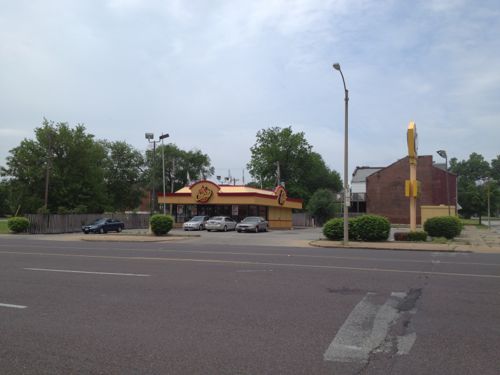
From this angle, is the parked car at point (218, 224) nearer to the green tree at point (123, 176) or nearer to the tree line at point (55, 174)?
the tree line at point (55, 174)

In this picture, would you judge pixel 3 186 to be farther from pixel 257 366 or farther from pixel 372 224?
pixel 257 366

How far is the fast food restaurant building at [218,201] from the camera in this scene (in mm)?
48375

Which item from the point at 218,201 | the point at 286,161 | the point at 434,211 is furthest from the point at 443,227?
the point at 286,161

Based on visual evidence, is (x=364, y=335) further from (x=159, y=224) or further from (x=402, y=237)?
(x=159, y=224)

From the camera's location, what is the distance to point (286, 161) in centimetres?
8781

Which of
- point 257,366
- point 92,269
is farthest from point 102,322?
point 92,269

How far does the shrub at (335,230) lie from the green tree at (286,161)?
190 feet

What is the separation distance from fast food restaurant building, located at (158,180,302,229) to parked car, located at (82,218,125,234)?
5.15 m

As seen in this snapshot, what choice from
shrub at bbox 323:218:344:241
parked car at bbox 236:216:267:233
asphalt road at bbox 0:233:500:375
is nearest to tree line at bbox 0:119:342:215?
parked car at bbox 236:216:267:233

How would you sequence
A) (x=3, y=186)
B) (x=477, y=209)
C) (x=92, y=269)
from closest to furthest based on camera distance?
(x=92, y=269), (x=3, y=186), (x=477, y=209)

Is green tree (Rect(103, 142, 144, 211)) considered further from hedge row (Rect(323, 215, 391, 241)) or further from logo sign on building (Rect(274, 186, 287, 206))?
hedge row (Rect(323, 215, 391, 241))

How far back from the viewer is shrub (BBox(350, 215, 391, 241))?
87.2 ft

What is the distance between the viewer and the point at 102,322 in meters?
7.03

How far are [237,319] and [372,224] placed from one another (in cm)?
2058
